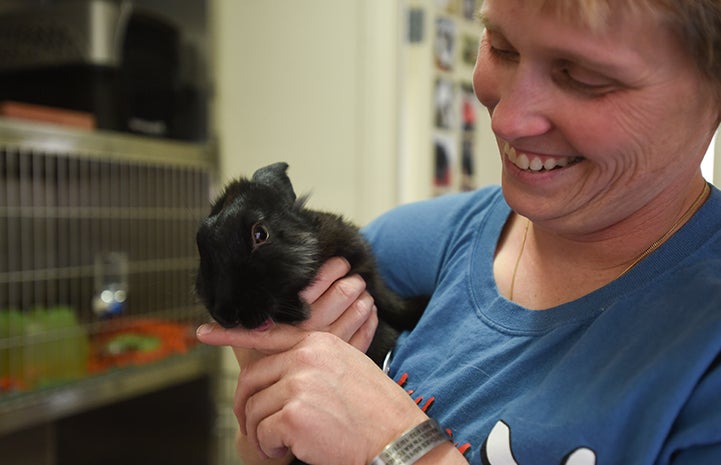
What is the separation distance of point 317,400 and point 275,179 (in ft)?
1.05

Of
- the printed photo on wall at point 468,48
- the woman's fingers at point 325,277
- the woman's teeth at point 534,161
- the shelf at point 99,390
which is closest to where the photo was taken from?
the woman's teeth at point 534,161

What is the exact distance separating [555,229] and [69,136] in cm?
154

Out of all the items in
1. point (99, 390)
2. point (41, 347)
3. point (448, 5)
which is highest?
point (448, 5)

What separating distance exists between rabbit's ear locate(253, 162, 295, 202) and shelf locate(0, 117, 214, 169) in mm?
1126

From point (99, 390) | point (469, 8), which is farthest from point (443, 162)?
point (99, 390)

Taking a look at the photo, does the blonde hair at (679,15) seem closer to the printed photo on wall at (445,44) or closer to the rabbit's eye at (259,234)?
the rabbit's eye at (259,234)

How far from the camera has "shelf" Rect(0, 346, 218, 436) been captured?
5.49ft

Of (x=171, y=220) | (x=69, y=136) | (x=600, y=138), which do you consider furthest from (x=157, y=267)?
(x=600, y=138)

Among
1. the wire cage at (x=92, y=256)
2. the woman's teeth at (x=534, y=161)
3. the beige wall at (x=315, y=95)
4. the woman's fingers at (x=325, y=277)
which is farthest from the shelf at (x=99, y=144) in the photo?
the woman's teeth at (x=534, y=161)

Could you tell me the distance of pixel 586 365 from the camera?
673mm

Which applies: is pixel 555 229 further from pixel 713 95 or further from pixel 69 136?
pixel 69 136

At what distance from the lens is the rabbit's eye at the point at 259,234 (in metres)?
0.79

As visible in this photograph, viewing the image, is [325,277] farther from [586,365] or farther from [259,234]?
[586,365]

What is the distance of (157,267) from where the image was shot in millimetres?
2176
